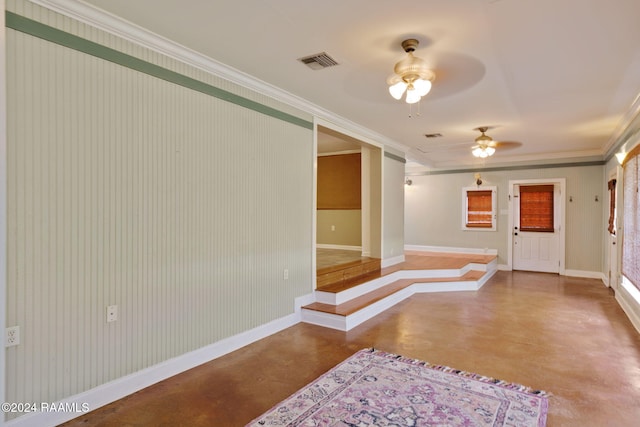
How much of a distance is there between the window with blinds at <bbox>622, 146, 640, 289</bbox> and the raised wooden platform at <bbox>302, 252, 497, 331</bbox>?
225 cm

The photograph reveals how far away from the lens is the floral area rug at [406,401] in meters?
2.37

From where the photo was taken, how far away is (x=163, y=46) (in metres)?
2.93

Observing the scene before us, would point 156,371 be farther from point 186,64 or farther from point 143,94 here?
point 186,64

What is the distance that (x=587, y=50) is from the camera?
2.99 meters

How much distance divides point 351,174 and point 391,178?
1306 millimetres

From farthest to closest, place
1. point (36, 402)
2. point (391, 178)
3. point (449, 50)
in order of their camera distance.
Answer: point (391, 178) < point (449, 50) < point (36, 402)

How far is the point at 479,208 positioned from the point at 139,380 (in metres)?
8.63

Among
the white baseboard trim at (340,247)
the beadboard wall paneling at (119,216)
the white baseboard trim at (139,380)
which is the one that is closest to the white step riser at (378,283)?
the white baseboard trim at (139,380)

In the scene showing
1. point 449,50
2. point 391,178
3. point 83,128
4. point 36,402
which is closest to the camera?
point 36,402

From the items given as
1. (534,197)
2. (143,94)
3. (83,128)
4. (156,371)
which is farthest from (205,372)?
(534,197)

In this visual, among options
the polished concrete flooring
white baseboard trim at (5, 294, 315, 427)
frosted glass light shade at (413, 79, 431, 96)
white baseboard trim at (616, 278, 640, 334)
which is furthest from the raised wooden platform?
frosted glass light shade at (413, 79, 431, 96)

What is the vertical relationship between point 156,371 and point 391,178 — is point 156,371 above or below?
below

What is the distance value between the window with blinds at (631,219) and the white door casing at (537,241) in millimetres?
2844

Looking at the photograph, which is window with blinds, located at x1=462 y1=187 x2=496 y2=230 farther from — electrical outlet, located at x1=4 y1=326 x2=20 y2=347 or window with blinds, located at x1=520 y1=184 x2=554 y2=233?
electrical outlet, located at x1=4 y1=326 x2=20 y2=347
